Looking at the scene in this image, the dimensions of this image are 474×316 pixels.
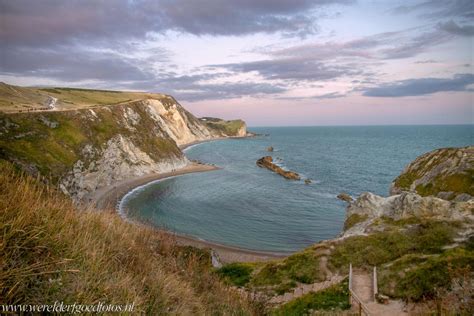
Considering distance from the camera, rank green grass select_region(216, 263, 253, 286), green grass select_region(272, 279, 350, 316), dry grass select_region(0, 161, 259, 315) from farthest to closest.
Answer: green grass select_region(216, 263, 253, 286) → green grass select_region(272, 279, 350, 316) → dry grass select_region(0, 161, 259, 315)

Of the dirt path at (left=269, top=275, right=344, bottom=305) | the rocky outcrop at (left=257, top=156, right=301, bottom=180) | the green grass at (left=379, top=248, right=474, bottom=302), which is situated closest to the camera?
the green grass at (left=379, top=248, right=474, bottom=302)

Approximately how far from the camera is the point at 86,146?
65875 mm

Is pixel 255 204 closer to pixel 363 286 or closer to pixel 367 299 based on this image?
pixel 363 286

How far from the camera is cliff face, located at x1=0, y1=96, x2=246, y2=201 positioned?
5359 centimetres

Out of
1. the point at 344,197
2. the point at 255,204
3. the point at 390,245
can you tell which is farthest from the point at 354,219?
the point at 344,197

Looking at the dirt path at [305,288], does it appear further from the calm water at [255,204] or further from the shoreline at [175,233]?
the calm water at [255,204]

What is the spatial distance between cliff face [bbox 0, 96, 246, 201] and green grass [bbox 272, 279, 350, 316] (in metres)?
33.2

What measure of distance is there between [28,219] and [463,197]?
31.7 meters

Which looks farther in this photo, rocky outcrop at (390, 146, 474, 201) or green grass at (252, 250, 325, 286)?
rocky outcrop at (390, 146, 474, 201)

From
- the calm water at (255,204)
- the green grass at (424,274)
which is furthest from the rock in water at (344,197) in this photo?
the green grass at (424,274)

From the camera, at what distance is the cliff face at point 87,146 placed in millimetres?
53594

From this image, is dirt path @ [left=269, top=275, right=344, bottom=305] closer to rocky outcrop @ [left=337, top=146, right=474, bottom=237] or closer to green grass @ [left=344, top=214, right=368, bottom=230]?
rocky outcrop @ [left=337, top=146, right=474, bottom=237]

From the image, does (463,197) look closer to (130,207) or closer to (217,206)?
(217,206)

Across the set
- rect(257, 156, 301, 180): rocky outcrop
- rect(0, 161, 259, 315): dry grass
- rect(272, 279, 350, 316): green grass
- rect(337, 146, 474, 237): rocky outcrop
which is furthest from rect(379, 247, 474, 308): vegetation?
rect(257, 156, 301, 180): rocky outcrop
